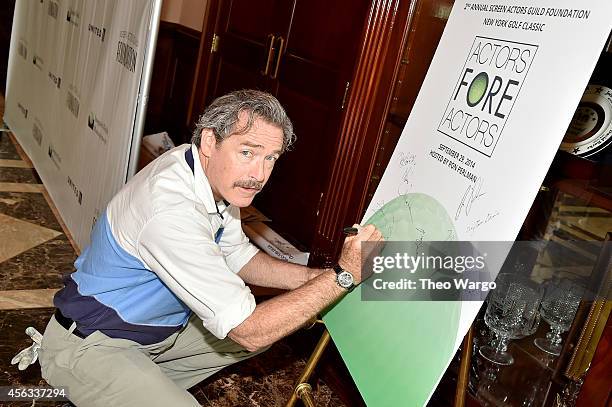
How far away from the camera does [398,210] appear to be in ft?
5.56

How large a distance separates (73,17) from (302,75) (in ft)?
4.62

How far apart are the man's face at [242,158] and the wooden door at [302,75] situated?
3.53ft

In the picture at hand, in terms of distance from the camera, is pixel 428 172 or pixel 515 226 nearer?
pixel 515 226

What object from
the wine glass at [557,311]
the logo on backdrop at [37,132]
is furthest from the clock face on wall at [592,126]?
the logo on backdrop at [37,132]

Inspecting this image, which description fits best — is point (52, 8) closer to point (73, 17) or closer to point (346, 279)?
point (73, 17)

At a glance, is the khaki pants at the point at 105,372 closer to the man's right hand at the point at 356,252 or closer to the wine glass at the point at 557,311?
the man's right hand at the point at 356,252

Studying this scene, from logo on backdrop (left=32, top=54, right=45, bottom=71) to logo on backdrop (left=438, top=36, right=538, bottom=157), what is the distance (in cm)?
352

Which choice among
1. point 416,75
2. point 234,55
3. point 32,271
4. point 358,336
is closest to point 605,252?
point 358,336

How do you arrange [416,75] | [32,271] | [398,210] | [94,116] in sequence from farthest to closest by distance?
[94,116] → [32,271] → [416,75] → [398,210]

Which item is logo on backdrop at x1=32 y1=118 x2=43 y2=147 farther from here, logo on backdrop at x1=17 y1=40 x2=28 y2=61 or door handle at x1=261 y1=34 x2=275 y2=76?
door handle at x1=261 y1=34 x2=275 y2=76

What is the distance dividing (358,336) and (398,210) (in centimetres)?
34

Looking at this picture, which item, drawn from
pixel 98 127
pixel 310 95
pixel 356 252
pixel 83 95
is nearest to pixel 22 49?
pixel 83 95

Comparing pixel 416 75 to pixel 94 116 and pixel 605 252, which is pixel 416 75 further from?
pixel 94 116

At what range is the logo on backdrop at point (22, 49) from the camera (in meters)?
4.86
